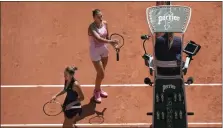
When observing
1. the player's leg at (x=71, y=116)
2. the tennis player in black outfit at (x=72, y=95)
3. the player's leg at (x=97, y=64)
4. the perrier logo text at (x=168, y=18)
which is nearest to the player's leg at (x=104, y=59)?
the player's leg at (x=97, y=64)

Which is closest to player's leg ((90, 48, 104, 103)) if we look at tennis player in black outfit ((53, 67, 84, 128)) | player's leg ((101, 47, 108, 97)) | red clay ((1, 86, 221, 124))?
player's leg ((101, 47, 108, 97))

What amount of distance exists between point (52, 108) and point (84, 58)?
1875 mm

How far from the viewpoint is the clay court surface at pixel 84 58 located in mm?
14859

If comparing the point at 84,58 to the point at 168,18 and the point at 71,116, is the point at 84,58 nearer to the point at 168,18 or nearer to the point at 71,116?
the point at 71,116

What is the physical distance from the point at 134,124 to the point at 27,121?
263 cm

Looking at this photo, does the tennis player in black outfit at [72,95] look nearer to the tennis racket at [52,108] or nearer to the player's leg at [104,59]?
the tennis racket at [52,108]

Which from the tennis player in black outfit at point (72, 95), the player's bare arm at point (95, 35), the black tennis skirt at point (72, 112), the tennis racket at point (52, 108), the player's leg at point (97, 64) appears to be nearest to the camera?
the tennis player in black outfit at point (72, 95)

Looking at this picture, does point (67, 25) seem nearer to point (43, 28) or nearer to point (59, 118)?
point (43, 28)

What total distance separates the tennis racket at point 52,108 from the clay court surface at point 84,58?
0.16 metres

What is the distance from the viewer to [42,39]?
16.5 m

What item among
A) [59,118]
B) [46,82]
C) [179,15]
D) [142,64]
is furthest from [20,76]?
[179,15]

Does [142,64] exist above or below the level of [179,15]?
below

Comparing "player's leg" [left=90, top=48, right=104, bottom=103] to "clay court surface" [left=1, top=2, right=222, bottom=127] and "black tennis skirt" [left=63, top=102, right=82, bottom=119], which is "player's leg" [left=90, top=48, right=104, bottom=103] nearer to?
"clay court surface" [left=1, top=2, right=222, bottom=127]

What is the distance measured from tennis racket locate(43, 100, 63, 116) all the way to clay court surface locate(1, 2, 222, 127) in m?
0.16
